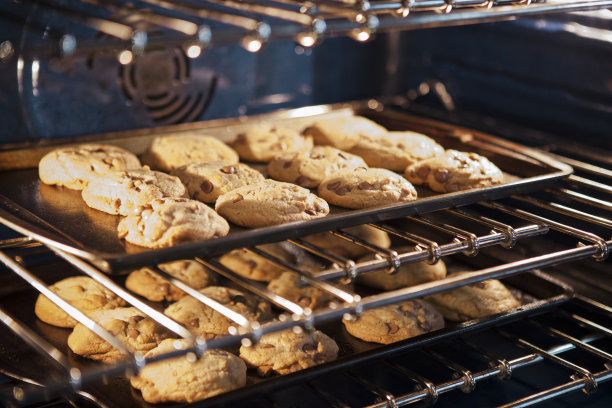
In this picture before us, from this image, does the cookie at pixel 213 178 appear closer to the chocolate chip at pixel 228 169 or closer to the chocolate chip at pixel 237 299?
the chocolate chip at pixel 228 169

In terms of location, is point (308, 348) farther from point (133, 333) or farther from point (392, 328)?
point (133, 333)

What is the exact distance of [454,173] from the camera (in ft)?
5.98

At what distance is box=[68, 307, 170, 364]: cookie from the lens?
1.58 m

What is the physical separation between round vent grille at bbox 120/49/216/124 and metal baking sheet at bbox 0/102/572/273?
0.10 metres

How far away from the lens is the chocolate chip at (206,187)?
174cm

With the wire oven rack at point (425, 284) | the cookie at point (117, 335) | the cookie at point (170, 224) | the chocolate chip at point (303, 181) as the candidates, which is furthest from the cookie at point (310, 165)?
the cookie at point (117, 335)

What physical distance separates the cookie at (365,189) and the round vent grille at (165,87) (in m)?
0.64

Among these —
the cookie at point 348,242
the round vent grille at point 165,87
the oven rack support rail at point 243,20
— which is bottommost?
the cookie at point 348,242

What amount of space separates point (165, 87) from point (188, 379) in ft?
3.26

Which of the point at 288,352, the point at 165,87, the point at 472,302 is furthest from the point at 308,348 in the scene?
the point at 165,87

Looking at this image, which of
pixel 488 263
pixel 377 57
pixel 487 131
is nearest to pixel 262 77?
pixel 377 57

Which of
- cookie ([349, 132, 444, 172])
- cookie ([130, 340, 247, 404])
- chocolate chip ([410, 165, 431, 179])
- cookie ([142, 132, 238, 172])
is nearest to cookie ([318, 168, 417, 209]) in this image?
chocolate chip ([410, 165, 431, 179])

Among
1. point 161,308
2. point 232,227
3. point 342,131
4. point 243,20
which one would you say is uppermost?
point 243,20

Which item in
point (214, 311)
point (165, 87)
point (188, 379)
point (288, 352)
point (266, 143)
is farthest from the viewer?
point (165, 87)
